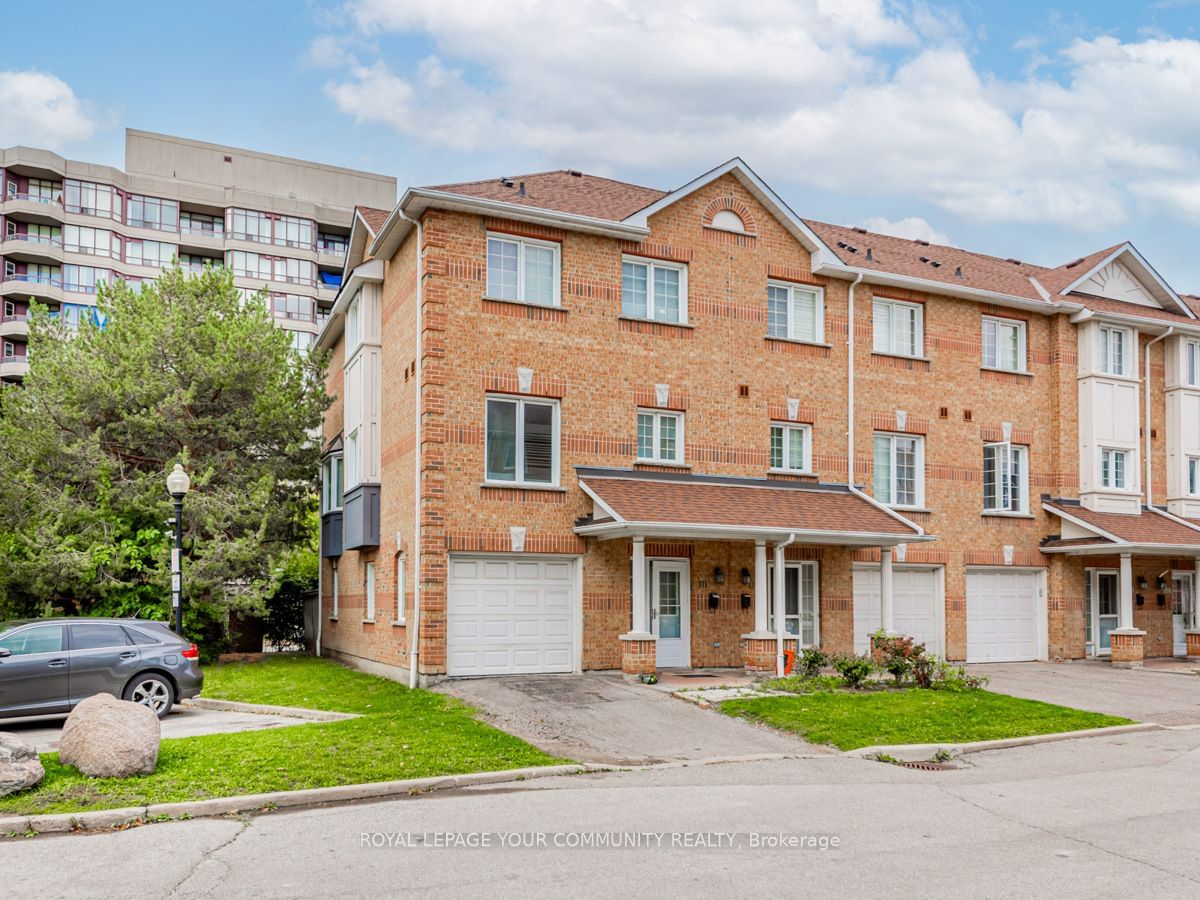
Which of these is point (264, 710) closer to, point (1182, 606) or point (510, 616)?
point (510, 616)

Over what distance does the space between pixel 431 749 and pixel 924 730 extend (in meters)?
6.49

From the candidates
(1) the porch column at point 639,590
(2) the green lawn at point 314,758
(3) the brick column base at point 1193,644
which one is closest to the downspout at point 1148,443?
(3) the brick column base at point 1193,644

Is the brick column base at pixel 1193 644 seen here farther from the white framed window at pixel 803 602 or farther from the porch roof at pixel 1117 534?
the white framed window at pixel 803 602

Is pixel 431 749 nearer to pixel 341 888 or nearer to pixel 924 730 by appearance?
pixel 341 888

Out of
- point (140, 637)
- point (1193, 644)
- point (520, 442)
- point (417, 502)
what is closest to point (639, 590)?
point (520, 442)

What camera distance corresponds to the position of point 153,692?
15352 mm

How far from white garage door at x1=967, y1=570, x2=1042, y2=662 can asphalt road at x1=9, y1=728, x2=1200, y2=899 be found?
12659 mm

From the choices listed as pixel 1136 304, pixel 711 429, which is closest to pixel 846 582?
pixel 711 429

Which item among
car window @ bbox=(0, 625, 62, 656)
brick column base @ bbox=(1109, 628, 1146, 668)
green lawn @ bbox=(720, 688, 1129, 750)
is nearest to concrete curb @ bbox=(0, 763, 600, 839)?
green lawn @ bbox=(720, 688, 1129, 750)

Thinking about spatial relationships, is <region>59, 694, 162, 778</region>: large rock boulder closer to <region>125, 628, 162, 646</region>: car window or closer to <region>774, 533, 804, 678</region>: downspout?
<region>125, 628, 162, 646</region>: car window

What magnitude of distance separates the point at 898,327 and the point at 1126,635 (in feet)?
26.8

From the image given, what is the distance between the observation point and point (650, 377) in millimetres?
20344

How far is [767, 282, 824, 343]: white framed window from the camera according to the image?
72.6ft

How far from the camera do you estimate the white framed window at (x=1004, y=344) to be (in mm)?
24594
